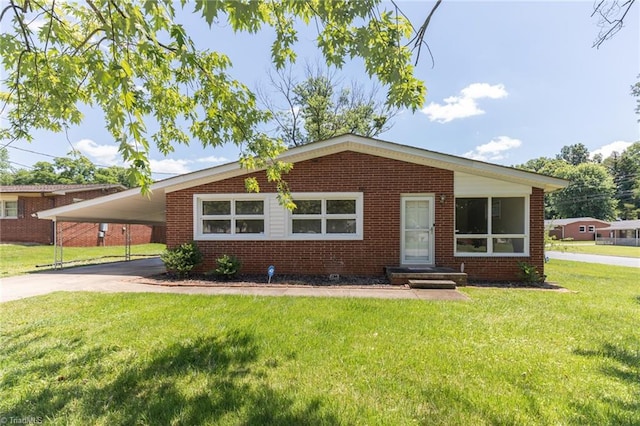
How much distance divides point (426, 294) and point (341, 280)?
2486mm

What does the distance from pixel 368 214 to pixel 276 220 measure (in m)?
2.72

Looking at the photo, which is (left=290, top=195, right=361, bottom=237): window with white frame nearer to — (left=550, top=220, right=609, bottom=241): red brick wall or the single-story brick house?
the single-story brick house

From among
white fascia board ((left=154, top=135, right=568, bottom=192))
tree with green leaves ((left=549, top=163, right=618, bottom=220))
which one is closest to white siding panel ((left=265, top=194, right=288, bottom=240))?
white fascia board ((left=154, top=135, right=568, bottom=192))

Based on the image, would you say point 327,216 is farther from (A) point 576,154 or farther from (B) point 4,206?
(A) point 576,154

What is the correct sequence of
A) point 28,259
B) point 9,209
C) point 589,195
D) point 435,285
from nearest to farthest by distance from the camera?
point 435,285 < point 28,259 < point 9,209 < point 589,195

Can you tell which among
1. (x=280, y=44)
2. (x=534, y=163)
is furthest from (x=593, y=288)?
(x=534, y=163)

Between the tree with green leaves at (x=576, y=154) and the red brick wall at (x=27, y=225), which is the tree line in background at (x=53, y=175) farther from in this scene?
the tree with green leaves at (x=576, y=154)

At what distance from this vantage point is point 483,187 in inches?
358

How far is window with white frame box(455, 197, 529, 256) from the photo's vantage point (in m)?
9.18

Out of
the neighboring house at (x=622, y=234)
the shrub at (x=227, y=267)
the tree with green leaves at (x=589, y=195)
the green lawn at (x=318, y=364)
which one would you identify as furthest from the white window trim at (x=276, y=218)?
the tree with green leaves at (x=589, y=195)

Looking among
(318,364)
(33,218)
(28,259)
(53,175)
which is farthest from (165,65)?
(53,175)

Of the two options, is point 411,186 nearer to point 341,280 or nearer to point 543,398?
point 341,280

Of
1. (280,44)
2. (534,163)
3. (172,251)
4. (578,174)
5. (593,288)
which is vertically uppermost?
(534,163)

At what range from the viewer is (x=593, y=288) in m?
8.27
